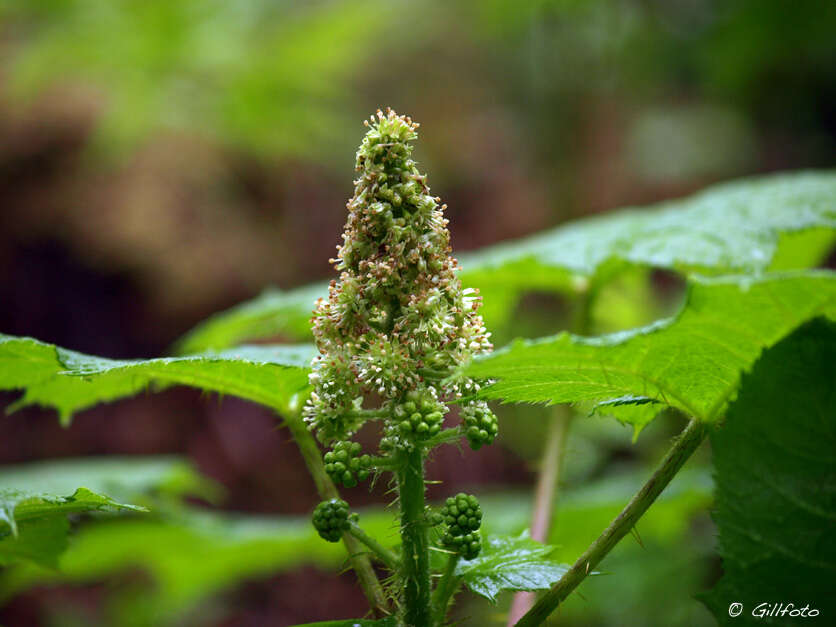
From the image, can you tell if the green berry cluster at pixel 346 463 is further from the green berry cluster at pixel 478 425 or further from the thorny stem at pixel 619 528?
the thorny stem at pixel 619 528

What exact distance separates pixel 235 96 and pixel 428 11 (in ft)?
17.5

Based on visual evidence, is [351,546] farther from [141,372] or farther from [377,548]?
[141,372]

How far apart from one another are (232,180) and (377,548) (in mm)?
7616

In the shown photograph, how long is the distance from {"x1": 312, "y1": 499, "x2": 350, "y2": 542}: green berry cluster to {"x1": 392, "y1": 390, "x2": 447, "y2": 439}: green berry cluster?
0.19m

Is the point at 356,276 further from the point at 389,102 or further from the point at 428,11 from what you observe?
the point at 428,11

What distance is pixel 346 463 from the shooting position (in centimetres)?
129

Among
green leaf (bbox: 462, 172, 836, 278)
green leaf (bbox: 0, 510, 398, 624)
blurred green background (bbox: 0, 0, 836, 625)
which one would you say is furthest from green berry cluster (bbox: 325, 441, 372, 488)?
blurred green background (bbox: 0, 0, 836, 625)

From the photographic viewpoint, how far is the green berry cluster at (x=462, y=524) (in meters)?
A: 1.27

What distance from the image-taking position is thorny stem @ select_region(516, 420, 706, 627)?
4.34ft

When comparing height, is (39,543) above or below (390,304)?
below

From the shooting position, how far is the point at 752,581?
1.16 m

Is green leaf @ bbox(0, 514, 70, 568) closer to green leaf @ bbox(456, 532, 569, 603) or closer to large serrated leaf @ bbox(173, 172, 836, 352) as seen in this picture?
green leaf @ bbox(456, 532, 569, 603)

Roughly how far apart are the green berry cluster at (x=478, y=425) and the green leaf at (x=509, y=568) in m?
0.28

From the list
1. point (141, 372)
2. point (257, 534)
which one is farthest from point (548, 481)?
point (257, 534)
